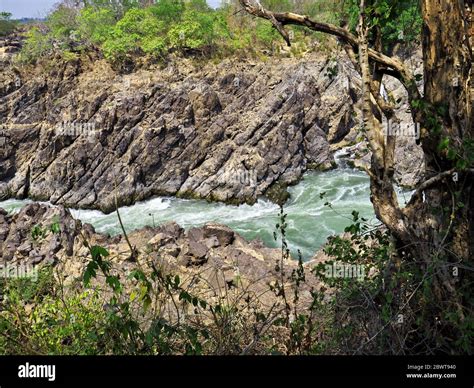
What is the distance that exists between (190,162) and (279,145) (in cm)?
433

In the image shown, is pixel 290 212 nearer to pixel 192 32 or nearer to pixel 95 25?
pixel 192 32

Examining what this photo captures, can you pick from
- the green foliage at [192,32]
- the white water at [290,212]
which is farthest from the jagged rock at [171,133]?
the green foliage at [192,32]

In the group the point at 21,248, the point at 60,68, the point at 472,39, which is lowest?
the point at 21,248

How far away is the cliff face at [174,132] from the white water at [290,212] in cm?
67

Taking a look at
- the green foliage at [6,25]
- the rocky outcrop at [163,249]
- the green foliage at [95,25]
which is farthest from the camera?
the green foliage at [6,25]

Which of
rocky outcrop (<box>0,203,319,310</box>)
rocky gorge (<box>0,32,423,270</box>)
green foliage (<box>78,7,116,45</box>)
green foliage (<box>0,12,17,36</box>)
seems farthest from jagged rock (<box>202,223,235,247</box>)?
green foliage (<box>0,12,17,36</box>)

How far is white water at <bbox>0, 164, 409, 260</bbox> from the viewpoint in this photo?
12430 millimetres

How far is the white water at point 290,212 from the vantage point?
12.4 m

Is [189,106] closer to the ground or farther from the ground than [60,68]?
closer to the ground

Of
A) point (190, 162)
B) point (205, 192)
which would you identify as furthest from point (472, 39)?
point (190, 162)

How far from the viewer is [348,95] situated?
19469mm

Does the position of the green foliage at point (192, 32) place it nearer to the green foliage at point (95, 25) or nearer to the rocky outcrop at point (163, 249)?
the green foliage at point (95, 25)

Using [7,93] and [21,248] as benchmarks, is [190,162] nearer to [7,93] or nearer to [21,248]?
[21,248]

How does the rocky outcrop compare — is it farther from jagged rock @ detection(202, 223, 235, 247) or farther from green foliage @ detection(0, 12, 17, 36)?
green foliage @ detection(0, 12, 17, 36)
